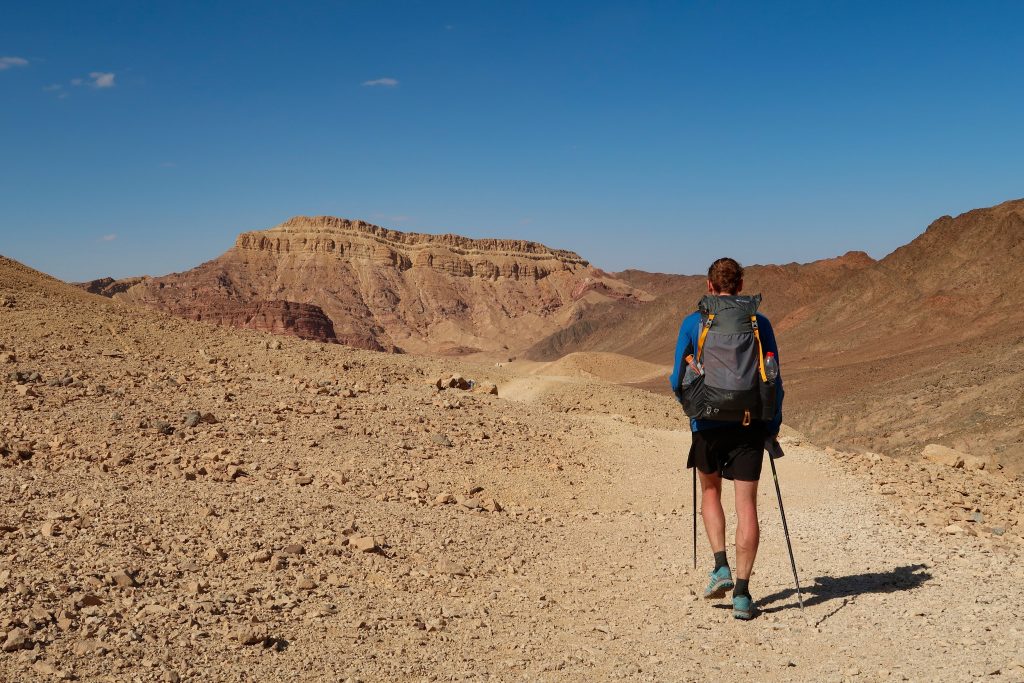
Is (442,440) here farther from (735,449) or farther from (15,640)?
(15,640)

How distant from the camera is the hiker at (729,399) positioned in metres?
4.71

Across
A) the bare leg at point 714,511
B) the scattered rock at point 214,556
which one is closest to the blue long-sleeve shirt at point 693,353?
the bare leg at point 714,511

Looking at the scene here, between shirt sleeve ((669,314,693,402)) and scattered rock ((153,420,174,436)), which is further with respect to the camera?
scattered rock ((153,420,174,436))

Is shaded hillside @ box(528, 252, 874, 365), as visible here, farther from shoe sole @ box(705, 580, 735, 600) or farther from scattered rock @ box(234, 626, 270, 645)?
scattered rock @ box(234, 626, 270, 645)

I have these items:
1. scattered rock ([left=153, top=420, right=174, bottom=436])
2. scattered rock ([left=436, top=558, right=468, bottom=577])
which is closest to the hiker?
scattered rock ([left=436, top=558, right=468, bottom=577])

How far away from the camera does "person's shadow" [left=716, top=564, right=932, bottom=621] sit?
5289 mm

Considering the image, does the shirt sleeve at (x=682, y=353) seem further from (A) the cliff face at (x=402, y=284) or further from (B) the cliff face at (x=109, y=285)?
(B) the cliff face at (x=109, y=285)

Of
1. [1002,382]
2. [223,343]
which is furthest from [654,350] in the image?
[223,343]

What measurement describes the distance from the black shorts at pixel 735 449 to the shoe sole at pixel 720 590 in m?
0.68

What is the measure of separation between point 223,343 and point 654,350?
5508 cm

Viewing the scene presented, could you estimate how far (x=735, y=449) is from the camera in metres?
4.96

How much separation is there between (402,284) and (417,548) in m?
94.9

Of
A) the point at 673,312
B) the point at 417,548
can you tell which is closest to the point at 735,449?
the point at 417,548

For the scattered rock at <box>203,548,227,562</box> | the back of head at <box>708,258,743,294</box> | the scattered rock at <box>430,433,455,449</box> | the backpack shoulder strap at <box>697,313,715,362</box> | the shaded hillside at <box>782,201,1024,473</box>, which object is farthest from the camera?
the shaded hillside at <box>782,201,1024,473</box>
